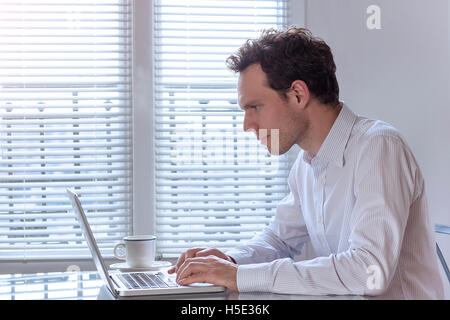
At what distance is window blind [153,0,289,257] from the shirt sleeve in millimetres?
858

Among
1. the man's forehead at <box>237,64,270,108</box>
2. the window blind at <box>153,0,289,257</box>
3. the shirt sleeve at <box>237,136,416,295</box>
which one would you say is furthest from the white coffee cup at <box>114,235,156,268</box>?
the window blind at <box>153,0,289,257</box>

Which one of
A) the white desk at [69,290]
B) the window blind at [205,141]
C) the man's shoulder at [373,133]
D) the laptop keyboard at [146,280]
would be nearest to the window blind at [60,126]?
the window blind at [205,141]

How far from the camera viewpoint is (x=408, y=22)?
1.83 metres

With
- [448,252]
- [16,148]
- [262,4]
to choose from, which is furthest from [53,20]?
[448,252]

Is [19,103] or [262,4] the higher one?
[262,4]

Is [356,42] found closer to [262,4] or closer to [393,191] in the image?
[262,4]

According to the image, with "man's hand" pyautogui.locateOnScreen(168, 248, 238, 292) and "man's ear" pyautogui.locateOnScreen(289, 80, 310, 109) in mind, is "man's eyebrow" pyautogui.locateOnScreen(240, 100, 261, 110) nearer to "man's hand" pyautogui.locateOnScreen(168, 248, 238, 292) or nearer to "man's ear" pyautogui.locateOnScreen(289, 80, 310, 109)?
"man's ear" pyautogui.locateOnScreen(289, 80, 310, 109)

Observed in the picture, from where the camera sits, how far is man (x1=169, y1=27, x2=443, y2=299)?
98 centimetres

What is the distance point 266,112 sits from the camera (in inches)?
51.3

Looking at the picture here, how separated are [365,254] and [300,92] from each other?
45 centimetres

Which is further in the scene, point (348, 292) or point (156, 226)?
point (156, 226)

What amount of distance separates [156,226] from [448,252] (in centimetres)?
101
